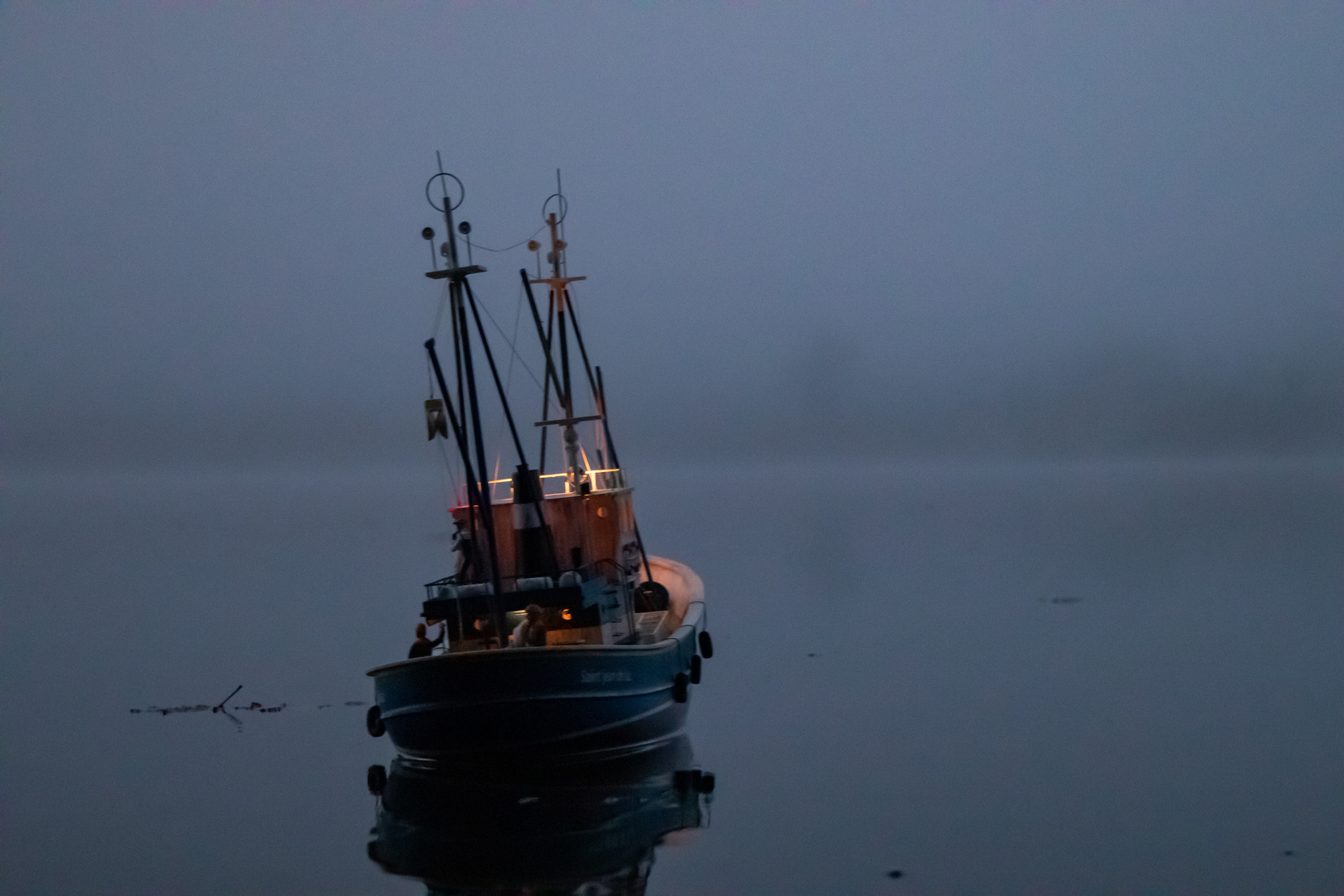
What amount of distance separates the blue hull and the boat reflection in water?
0.50m

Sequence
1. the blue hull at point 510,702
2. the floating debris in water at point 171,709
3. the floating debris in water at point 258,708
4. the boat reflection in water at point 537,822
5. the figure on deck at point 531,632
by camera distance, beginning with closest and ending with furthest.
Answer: the boat reflection in water at point 537,822 < the blue hull at point 510,702 < the figure on deck at point 531,632 < the floating debris in water at point 258,708 < the floating debris in water at point 171,709

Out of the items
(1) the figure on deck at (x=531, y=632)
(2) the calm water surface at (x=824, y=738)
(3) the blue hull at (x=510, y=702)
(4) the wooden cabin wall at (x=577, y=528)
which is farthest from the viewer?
(4) the wooden cabin wall at (x=577, y=528)

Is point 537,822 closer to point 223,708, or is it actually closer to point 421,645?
point 421,645

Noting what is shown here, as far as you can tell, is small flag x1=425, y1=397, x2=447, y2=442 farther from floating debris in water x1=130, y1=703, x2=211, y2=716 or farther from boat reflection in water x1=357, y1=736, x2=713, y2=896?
floating debris in water x1=130, y1=703, x2=211, y2=716

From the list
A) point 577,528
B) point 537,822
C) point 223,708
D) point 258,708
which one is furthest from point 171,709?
point 537,822

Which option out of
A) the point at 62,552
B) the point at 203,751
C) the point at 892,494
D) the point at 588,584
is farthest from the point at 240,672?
the point at 892,494

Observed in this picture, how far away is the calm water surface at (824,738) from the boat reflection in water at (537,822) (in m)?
0.10

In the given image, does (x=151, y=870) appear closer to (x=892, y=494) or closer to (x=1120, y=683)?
(x=1120, y=683)

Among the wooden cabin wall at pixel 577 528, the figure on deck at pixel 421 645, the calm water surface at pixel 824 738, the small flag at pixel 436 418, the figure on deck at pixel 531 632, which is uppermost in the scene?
the small flag at pixel 436 418

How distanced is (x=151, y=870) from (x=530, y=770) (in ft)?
17.5

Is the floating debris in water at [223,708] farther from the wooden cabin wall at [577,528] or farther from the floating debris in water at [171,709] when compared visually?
the wooden cabin wall at [577,528]

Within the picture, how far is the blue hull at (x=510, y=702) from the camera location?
19641 millimetres

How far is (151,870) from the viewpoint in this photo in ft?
59.3

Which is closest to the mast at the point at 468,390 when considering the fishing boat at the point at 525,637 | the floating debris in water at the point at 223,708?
the fishing boat at the point at 525,637
